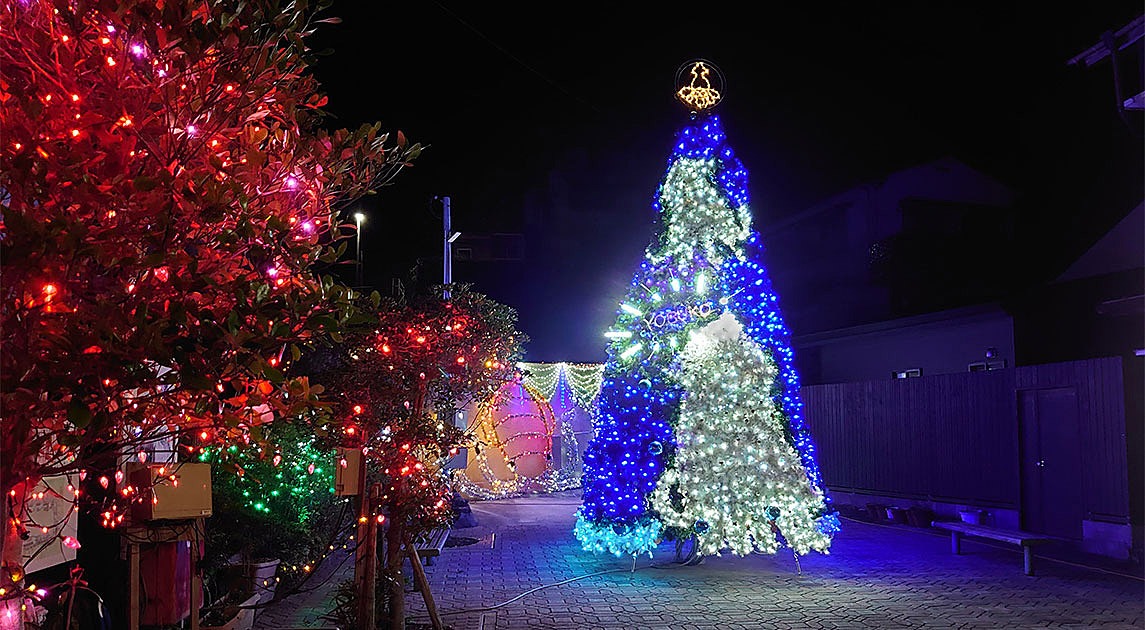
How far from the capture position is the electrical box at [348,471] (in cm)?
719

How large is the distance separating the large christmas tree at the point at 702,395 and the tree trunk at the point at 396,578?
3.97 m

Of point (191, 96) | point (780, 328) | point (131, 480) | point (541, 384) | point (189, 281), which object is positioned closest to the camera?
point (189, 281)

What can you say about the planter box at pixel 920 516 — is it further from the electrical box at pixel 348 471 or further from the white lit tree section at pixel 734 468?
the electrical box at pixel 348 471

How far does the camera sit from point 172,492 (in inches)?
210

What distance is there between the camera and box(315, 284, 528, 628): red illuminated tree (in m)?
7.36

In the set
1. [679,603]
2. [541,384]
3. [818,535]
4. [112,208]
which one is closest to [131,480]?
[112,208]

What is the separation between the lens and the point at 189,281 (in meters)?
3.12

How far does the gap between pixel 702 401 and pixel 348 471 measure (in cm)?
509

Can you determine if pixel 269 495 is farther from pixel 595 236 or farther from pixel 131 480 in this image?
pixel 595 236

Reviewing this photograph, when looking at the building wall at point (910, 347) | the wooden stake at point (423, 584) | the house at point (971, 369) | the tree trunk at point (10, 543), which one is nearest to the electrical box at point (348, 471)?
the wooden stake at point (423, 584)

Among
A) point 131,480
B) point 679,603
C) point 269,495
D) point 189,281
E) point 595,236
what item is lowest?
point 679,603

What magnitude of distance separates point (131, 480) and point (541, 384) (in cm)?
1652

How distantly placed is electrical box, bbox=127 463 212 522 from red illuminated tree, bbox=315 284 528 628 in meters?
1.59

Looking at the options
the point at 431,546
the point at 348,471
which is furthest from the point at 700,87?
the point at 348,471
